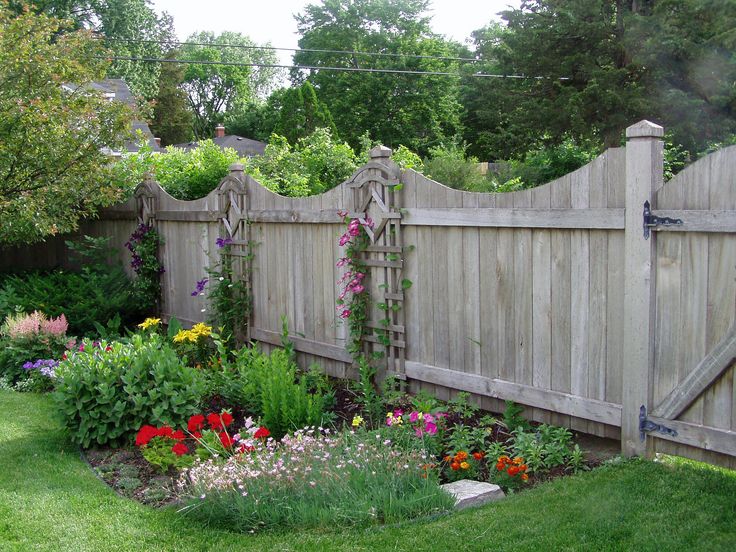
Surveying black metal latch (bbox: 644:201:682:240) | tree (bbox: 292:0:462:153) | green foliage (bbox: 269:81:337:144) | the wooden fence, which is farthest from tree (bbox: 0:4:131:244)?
tree (bbox: 292:0:462:153)

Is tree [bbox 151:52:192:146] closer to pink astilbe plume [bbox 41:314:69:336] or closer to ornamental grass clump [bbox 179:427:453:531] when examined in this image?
pink astilbe plume [bbox 41:314:69:336]

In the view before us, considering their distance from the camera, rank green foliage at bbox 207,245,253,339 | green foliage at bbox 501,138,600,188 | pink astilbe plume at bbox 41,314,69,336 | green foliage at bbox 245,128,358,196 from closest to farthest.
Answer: green foliage at bbox 207,245,253,339
pink astilbe plume at bbox 41,314,69,336
green foliage at bbox 245,128,358,196
green foliage at bbox 501,138,600,188

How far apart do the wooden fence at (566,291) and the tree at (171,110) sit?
41.4 m

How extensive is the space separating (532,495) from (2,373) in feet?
19.5

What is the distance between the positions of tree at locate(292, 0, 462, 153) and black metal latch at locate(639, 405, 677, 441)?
1396 inches

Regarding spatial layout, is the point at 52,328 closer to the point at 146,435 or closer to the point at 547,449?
the point at 146,435

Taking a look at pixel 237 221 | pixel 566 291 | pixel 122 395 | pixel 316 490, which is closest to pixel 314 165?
pixel 237 221

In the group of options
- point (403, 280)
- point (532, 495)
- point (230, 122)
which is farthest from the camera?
point (230, 122)

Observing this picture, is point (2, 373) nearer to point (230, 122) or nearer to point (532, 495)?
point (532, 495)

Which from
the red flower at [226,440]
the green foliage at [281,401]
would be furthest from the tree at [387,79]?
the red flower at [226,440]

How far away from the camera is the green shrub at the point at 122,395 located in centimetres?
541

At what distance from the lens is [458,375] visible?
5441 mm

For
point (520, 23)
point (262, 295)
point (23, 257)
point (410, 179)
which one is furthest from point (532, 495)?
point (520, 23)

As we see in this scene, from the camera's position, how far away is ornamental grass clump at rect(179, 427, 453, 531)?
3.89 m
